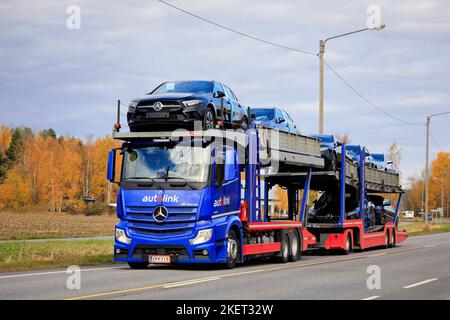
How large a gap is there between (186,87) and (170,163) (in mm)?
2330

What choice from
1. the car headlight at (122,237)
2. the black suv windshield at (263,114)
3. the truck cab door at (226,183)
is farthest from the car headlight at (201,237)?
the black suv windshield at (263,114)

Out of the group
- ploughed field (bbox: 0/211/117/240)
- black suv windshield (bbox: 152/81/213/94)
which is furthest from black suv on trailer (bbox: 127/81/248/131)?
ploughed field (bbox: 0/211/117/240)

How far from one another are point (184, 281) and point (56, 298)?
10.9ft

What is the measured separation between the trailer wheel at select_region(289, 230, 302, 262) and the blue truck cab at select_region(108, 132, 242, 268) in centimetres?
431

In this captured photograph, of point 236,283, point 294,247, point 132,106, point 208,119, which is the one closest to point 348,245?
point 294,247

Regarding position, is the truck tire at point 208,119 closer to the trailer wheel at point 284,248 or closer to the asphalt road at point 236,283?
the asphalt road at point 236,283

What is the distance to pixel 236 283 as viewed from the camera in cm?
1322

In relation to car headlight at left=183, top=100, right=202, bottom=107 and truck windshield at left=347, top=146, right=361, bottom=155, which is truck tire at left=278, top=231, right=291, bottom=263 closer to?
car headlight at left=183, top=100, right=202, bottom=107

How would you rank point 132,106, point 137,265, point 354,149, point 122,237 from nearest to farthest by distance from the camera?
1. point 122,237
2. point 132,106
3. point 137,265
4. point 354,149

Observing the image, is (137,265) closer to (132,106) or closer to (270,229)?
(132,106)

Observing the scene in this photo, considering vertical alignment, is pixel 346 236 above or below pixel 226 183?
below

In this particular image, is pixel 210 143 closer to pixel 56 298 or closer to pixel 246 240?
pixel 246 240
